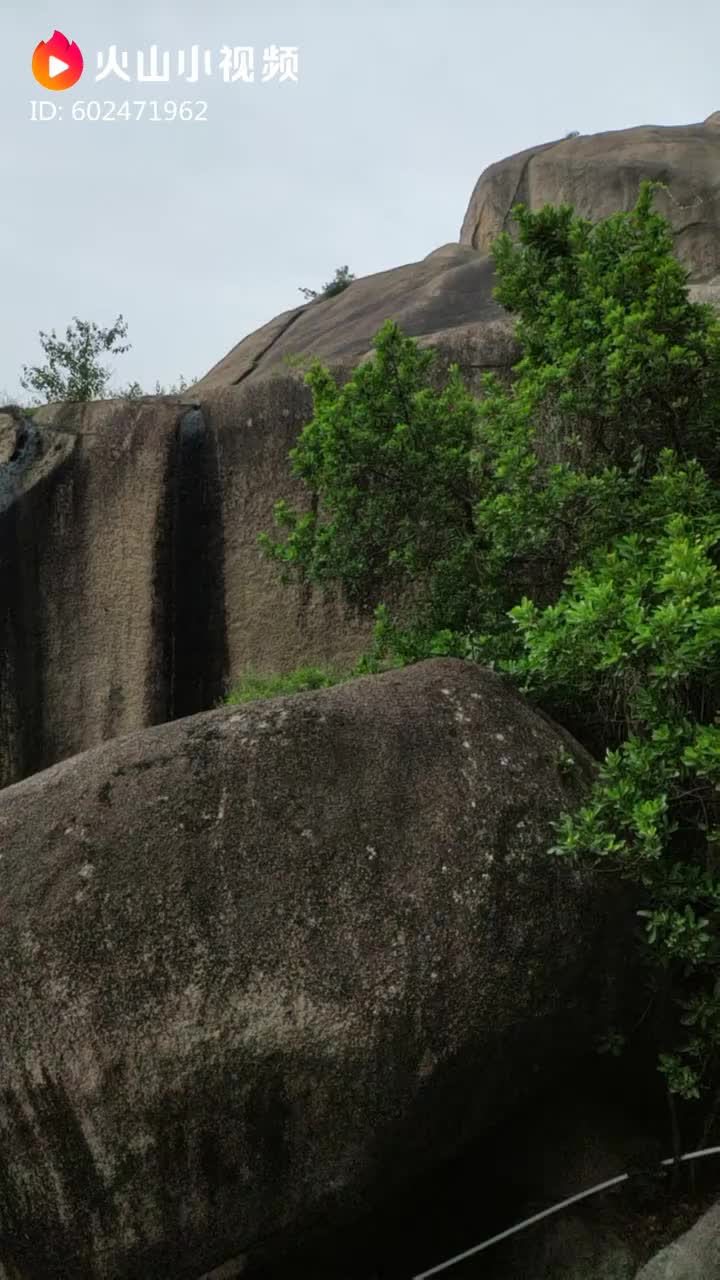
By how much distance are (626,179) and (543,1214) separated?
13413 mm

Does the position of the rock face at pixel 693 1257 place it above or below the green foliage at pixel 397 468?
below

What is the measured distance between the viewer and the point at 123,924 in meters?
4.67

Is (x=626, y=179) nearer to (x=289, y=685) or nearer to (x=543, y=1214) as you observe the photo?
(x=289, y=685)

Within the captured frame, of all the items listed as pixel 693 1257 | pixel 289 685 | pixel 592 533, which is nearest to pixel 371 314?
pixel 289 685

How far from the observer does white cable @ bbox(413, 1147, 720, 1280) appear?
17.1 feet

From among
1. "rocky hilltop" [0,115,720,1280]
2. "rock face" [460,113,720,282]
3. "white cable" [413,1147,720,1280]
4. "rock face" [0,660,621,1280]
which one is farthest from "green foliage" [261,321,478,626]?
"rock face" [460,113,720,282]

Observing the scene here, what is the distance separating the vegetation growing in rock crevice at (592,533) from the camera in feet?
16.0

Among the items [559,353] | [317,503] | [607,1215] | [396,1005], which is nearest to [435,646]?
[559,353]

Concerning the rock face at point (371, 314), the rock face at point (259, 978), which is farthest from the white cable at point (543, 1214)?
the rock face at point (371, 314)

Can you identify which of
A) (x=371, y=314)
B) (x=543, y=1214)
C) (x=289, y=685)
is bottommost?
(x=543, y=1214)

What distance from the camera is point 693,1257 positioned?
481 centimetres

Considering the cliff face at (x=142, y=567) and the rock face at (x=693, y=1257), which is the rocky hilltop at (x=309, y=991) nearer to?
the rock face at (x=693, y=1257)

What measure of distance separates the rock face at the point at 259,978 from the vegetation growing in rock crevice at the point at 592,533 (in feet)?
1.58

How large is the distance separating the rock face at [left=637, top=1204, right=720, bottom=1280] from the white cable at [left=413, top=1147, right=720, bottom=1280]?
351 millimetres
